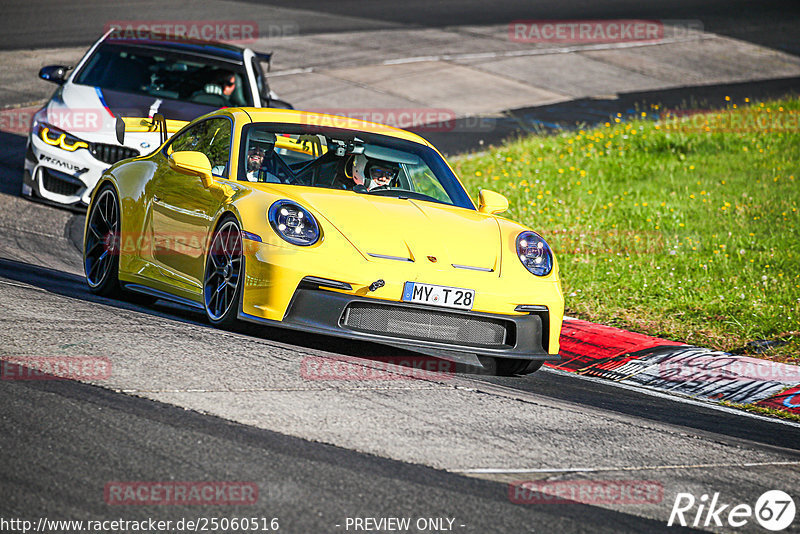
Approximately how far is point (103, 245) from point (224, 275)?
190 cm

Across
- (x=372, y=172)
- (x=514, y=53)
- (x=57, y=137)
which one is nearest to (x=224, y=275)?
(x=372, y=172)

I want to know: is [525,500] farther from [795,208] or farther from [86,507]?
[795,208]

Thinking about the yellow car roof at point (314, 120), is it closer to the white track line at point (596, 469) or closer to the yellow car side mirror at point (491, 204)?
the yellow car side mirror at point (491, 204)

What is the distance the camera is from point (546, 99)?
20.8m

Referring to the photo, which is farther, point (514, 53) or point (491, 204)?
point (514, 53)

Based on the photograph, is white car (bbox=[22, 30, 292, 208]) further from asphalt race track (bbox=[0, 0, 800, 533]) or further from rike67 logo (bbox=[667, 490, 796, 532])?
rike67 logo (bbox=[667, 490, 796, 532])

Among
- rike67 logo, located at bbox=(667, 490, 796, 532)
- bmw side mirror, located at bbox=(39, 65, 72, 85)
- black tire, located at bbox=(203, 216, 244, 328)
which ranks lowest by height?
rike67 logo, located at bbox=(667, 490, 796, 532)

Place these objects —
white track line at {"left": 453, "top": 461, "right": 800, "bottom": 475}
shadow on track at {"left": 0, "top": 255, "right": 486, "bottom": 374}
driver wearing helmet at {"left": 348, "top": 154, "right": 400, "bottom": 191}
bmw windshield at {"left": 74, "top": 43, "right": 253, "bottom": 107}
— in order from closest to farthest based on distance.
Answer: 1. white track line at {"left": 453, "top": 461, "right": 800, "bottom": 475}
2. shadow on track at {"left": 0, "top": 255, "right": 486, "bottom": 374}
3. driver wearing helmet at {"left": 348, "top": 154, "right": 400, "bottom": 191}
4. bmw windshield at {"left": 74, "top": 43, "right": 253, "bottom": 107}

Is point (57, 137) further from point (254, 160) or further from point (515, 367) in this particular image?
point (515, 367)

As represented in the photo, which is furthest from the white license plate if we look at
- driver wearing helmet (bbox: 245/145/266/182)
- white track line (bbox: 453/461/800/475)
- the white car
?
the white car

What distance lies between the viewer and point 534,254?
6727 millimetres

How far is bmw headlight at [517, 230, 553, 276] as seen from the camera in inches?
261

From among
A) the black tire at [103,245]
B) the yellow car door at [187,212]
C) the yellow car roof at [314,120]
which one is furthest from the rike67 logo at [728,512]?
the black tire at [103,245]

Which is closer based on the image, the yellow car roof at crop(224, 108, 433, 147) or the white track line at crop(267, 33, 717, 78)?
the yellow car roof at crop(224, 108, 433, 147)
